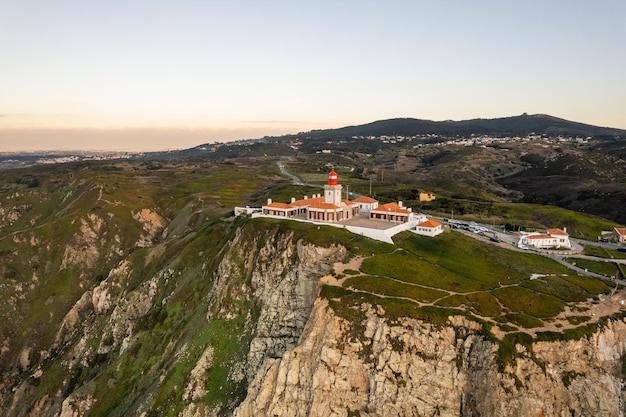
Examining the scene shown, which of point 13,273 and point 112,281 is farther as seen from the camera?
point 13,273

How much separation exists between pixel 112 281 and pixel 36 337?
23.0 meters

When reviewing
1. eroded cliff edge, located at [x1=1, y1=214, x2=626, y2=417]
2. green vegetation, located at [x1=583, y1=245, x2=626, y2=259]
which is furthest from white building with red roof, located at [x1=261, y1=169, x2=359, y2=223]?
green vegetation, located at [x1=583, y1=245, x2=626, y2=259]

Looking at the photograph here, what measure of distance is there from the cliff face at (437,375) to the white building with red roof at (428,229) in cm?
2816

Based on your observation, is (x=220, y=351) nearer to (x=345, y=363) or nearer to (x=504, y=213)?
(x=345, y=363)

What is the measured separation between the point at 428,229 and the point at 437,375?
32.6 meters

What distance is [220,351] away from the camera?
61500 millimetres

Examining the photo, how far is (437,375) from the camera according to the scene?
4541cm

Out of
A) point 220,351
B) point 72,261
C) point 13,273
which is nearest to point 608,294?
point 220,351

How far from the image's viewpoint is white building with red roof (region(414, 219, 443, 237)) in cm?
7356

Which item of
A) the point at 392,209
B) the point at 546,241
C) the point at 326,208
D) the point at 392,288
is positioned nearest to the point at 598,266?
the point at 546,241

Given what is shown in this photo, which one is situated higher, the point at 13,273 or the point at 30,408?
the point at 13,273

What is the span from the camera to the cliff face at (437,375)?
43.1 meters

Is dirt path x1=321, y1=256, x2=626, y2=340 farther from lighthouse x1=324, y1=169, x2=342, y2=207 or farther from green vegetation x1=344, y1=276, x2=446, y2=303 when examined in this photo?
lighthouse x1=324, y1=169, x2=342, y2=207

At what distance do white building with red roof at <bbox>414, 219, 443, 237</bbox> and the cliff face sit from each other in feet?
92.4
